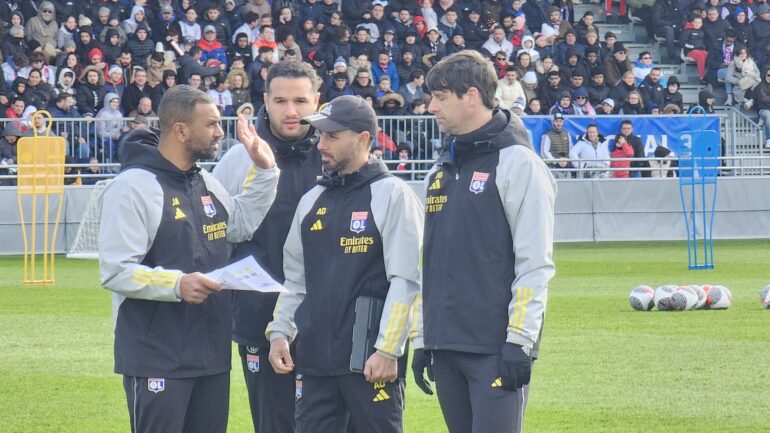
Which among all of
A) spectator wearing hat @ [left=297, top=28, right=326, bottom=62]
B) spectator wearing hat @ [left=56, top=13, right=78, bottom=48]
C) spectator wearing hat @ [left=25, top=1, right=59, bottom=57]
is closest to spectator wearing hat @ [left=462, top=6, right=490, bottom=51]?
spectator wearing hat @ [left=297, top=28, right=326, bottom=62]

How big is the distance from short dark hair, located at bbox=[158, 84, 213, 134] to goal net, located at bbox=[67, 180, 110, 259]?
18.0m

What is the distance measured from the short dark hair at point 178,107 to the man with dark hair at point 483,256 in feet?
3.79

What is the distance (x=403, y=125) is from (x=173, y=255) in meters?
21.2

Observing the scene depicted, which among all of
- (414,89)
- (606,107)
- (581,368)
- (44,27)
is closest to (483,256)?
(581,368)

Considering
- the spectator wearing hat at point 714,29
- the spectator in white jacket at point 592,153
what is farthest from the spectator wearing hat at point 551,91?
the spectator wearing hat at point 714,29

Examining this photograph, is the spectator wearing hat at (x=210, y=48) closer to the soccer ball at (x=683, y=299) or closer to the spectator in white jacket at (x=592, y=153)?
the spectator in white jacket at (x=592, y=153)

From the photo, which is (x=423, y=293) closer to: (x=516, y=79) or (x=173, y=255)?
(x=173, y=255)

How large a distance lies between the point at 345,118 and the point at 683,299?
1029 centimetres

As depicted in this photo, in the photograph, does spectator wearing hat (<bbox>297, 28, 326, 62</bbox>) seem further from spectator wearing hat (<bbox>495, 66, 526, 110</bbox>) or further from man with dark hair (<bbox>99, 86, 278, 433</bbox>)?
man with dark hair (<bbox>99, 86, 278, 433</bbox>)

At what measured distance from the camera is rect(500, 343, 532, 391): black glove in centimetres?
532

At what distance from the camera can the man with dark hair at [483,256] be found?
545 cm

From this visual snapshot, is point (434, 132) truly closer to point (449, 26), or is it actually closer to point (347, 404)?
point (449, 26)

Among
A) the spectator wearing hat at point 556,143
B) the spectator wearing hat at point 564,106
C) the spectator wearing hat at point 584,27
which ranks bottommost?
the spectator wearing hat at point 556,143

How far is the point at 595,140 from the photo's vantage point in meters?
28.0
